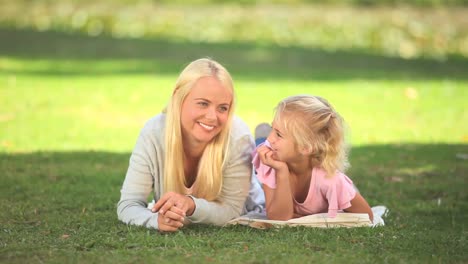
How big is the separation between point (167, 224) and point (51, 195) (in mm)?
1755

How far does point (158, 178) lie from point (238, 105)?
6205 millimetres

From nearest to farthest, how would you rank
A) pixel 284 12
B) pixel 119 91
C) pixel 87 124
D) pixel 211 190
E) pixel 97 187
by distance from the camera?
pixel 211 190
pixel 97 187
pixel 87 124
pixel 119 91
pixel 284 12

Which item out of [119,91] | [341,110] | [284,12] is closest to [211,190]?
[341,110]

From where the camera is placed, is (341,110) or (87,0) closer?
A: (341,110)

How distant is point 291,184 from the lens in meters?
5.44

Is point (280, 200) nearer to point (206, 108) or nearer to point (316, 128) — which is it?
point (316, 128)

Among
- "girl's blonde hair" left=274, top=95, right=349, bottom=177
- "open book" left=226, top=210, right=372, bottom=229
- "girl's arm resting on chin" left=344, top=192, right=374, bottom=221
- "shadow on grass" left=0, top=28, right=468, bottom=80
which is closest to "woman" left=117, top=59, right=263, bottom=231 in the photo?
"open book" left=226, top=210, right=372, bottom=229

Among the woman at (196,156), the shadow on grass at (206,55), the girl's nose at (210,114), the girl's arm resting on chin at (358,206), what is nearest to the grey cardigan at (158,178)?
the woman at (196,156)

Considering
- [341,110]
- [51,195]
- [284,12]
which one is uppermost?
[284,12]

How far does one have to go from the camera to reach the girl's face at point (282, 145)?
523 centimetres

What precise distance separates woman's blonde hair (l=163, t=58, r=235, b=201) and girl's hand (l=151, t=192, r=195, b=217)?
29 centimetres

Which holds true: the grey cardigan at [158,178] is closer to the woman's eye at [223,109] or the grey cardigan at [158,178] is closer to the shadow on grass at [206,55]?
the woman's eye at [223,109]

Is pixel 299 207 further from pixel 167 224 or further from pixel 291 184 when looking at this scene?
pixel 167 224

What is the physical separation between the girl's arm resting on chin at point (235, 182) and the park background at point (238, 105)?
0.17 meters
